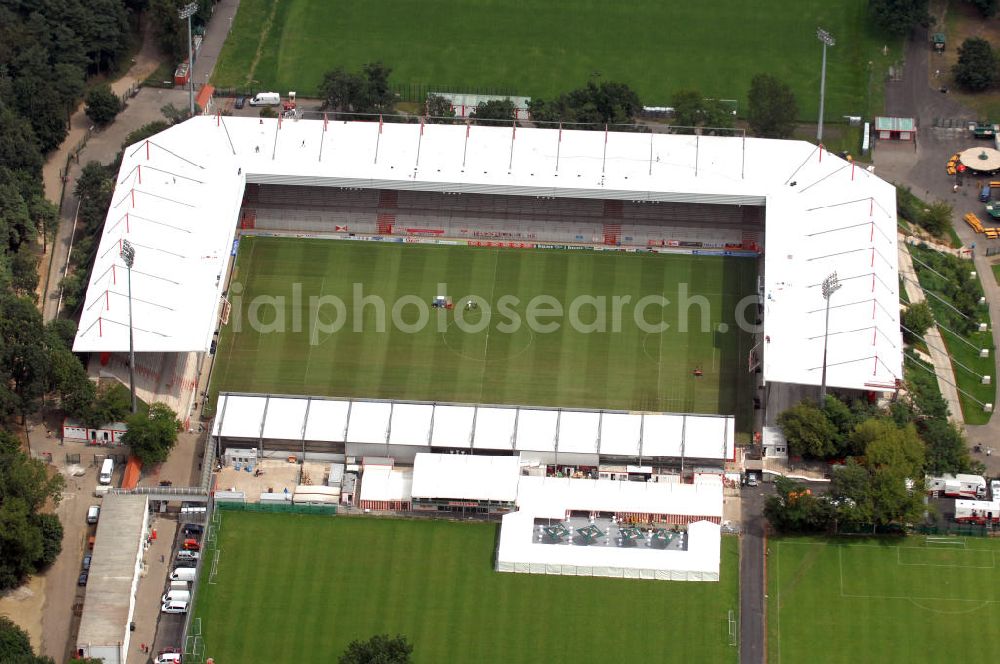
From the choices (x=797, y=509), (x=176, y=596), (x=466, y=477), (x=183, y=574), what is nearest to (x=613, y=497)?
(x=466, y=477)

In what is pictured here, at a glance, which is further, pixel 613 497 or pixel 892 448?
pixel 613 497

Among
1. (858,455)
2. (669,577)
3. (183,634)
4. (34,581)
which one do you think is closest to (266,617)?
(183,634)

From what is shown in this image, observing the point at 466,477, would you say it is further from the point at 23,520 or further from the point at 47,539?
the point at 23,520

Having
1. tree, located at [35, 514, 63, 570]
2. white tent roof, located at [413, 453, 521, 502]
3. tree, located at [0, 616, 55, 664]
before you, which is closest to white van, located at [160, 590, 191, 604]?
tree, located at [35, 514, 63, 570]

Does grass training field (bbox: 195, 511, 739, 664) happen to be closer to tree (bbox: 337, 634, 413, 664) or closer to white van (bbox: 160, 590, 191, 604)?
white van (bbox: 160, 590, 191, 604)

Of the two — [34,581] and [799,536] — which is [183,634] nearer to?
[34,581]

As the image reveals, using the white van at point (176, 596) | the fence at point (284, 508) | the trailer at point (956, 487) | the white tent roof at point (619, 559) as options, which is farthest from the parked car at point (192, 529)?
the trailer at point (956, 487)

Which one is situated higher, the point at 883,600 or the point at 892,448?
the point at 892,448
